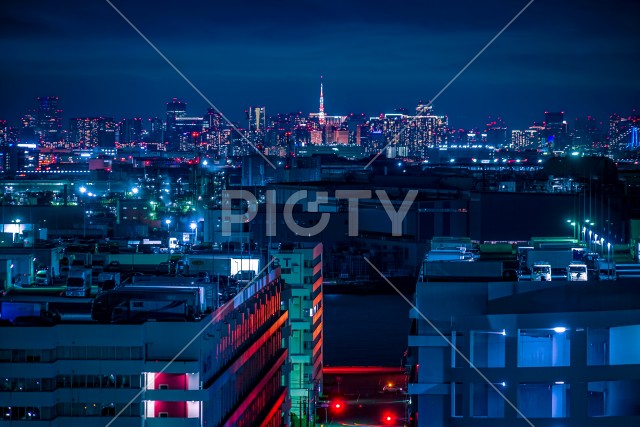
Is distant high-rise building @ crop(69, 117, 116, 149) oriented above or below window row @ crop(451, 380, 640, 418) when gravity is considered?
above

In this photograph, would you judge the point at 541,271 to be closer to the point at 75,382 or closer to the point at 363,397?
the point at 75,382

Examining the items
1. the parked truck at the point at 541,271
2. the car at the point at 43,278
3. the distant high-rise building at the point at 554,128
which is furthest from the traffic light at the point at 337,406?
the distant high-rise building at the point at 554,128

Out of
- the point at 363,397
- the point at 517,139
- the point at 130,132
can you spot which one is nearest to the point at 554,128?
the point at 517,139

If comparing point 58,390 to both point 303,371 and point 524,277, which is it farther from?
point 303,371

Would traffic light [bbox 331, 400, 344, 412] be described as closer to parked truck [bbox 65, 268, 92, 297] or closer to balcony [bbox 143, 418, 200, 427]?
Answer: parked truck [bbox 65, 268, 92, 297]

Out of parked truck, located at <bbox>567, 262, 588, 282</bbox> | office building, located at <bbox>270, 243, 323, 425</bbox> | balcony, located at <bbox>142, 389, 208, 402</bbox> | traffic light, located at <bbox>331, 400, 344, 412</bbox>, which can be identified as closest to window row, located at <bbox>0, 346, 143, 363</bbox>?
balcony, located at <bbox>142, 389, 208, 402</bbox>

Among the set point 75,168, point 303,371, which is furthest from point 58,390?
point 75,168

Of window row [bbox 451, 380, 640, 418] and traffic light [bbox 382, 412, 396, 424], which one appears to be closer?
window row [bbox 451, 380, 640, 418]

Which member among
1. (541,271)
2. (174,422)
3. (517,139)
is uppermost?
(517,139)
